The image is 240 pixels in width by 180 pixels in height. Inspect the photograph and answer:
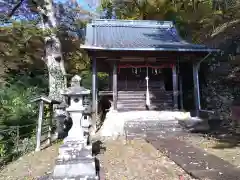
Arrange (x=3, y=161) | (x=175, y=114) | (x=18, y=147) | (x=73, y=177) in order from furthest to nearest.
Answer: (x=175, y=114) < (x=18, y=147) < (x=3, y=161) < (x=73, y=177)

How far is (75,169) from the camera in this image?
17.5 ft

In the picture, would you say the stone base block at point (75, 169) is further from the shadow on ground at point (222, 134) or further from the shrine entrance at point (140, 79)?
the shrine entrance at point (140, 79)

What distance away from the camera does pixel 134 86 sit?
14.5m

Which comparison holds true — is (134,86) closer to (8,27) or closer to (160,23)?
(160,23)

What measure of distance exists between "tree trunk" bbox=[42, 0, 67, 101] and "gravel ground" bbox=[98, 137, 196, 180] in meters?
4.26

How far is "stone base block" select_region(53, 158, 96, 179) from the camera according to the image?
206 inches

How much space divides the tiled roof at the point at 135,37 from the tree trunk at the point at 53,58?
1447mm

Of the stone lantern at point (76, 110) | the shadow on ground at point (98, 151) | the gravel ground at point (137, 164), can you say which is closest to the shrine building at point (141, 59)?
the shadow on ground at point (98, 151)

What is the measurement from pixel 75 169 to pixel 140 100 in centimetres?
878

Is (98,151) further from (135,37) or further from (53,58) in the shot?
(135,37)

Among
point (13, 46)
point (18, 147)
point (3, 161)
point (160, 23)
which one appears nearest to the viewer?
point (3, 161)

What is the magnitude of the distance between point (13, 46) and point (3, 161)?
14.2ft

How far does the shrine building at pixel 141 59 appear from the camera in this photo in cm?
1165

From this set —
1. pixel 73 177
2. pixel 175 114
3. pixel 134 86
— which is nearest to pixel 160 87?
pixel 134 86
